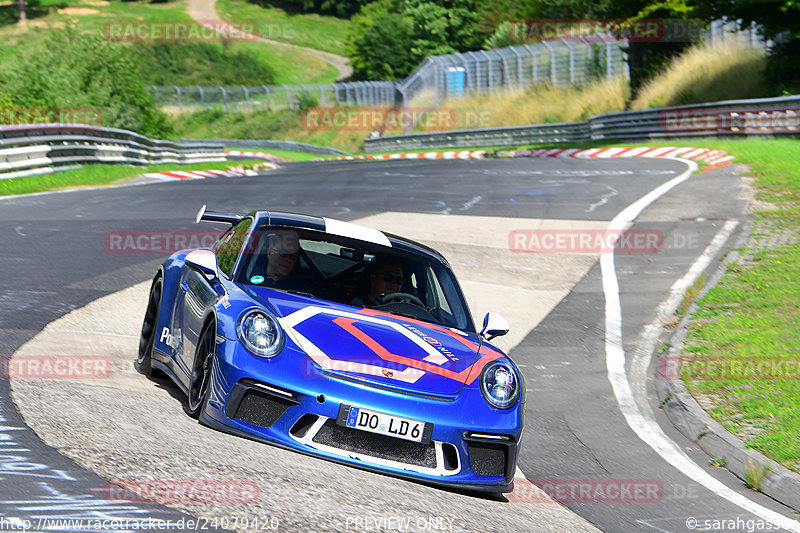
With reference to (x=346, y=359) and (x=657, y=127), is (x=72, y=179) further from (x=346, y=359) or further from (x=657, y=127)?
(x=346, y=359)

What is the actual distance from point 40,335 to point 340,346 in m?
3.15

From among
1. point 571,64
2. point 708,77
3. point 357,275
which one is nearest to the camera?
point 357,275

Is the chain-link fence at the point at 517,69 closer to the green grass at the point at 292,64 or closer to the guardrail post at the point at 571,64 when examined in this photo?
the guardrail post at the point at 571,64

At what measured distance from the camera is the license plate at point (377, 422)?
5.23m

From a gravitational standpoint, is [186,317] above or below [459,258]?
above

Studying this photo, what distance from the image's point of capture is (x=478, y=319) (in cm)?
1058

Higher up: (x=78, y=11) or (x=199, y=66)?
(x=78, y=11)

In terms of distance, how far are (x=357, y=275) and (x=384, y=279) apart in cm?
19

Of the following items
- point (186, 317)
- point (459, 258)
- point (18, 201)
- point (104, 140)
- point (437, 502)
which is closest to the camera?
point (437, 502)

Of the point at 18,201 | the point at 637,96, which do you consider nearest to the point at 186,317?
the point at 18,201

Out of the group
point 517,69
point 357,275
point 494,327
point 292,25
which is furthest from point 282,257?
point 292,25

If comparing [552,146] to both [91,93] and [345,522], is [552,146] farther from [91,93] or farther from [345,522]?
[345,522]

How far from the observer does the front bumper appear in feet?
17.2

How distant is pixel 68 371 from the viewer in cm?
663
